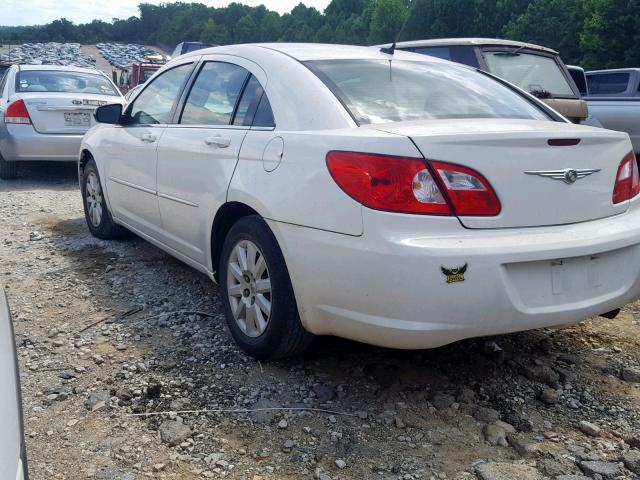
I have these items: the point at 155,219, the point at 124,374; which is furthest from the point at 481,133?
the point at 155,219

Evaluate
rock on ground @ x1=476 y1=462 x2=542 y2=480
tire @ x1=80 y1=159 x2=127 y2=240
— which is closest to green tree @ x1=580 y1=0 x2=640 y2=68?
tire @ x1=80 y1=159 x2=127 y2=240

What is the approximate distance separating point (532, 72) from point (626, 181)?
159 inches

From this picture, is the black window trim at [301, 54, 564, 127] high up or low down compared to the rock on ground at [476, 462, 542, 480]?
up

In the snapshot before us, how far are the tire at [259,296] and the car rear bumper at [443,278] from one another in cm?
18

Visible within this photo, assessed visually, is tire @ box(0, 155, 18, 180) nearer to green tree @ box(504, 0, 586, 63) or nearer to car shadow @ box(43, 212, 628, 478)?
car shadow @ box(43, 212, 628, 478)

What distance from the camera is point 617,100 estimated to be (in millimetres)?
9969

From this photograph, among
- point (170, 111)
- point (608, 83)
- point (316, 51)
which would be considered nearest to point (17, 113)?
point (170, 111)

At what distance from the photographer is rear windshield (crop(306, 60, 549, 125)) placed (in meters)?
3.12

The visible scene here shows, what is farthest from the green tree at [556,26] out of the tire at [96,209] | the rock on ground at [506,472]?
the rock on ground at [506,472]

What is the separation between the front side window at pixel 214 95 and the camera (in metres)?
3.71

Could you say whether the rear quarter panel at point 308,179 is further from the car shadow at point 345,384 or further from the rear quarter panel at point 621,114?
the rear quarter panel at point 621,114

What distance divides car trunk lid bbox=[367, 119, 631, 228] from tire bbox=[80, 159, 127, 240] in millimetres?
3244

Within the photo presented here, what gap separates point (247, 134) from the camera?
11.1ft

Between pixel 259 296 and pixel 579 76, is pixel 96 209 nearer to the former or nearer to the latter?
pixel 259 296
